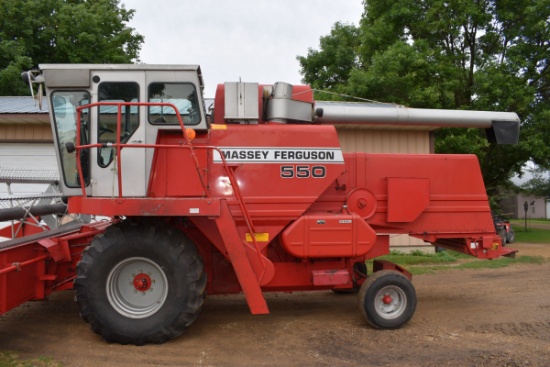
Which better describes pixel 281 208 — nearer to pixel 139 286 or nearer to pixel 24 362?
pixel 139 286

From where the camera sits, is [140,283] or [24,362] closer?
[24,362]

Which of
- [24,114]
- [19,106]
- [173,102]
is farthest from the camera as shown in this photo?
[19,106]

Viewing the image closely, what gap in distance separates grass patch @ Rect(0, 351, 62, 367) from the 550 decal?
3.26 meters

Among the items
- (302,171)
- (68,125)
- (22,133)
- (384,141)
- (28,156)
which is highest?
(22,133)

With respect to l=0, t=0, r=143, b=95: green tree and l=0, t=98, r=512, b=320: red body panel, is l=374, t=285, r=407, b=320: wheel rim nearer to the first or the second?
l=0, t=98, r=512, b=320: red body panel

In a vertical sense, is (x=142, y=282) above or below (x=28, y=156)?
below

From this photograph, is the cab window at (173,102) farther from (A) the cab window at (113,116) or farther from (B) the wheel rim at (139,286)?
(B) the wheel rim at (139,286)

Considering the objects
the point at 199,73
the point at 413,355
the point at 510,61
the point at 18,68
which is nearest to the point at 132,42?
the point at 18,68

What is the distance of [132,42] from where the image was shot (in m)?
26.5

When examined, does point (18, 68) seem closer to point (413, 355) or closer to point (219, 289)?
point (219, 289)

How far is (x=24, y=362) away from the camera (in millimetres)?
4973

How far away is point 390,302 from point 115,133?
Result: 399 cm

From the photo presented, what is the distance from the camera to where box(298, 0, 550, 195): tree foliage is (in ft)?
51.2

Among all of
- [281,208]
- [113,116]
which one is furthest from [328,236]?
[113,116]
